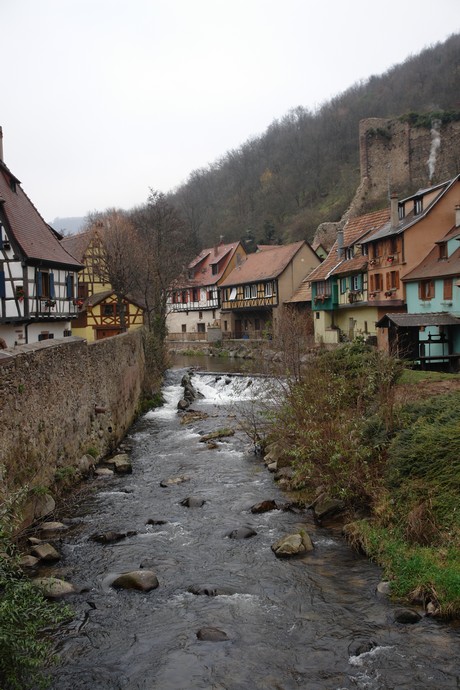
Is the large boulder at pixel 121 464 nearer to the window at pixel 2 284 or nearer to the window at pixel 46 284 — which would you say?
the window at pixel 2 284

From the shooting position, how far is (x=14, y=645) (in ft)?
17.8

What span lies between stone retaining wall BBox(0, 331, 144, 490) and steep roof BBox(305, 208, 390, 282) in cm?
2019

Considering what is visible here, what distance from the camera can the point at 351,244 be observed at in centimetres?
3709

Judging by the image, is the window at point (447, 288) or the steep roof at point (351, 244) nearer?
the window at point (447, 288)

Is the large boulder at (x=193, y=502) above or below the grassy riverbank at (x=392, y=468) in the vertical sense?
below

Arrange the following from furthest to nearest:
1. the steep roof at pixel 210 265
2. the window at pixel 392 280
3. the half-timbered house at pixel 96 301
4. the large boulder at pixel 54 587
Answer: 1. the steep roof at pixel 210 265
2. the half-timbered house at pixel 96 301
3. the window at pixel 392 280
4. the large boulder at pixel 54 587

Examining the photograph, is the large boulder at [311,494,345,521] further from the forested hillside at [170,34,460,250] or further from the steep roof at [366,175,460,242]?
the forested hillside at [170,34,460,250]

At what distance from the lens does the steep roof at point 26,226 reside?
949 inches

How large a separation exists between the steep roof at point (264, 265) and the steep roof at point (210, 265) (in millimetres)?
2229

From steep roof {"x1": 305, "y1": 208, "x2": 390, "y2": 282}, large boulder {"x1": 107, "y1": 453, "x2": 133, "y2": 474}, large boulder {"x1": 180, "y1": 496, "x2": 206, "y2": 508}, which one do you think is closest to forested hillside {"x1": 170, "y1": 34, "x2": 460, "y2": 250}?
steep roof {"x1": 305, "y1": 208, "x2": 390, "y2": 282}

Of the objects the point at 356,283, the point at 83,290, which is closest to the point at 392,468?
the point at 356,283

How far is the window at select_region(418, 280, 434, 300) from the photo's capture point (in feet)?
91.4

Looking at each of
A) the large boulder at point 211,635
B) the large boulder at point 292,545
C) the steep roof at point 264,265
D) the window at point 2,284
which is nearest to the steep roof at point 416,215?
the steep roof at point 264,265

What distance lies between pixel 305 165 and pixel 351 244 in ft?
146
